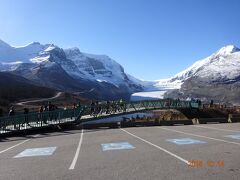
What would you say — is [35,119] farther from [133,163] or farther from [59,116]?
[133,163]

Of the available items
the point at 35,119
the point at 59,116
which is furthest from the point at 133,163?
the point at 59,116

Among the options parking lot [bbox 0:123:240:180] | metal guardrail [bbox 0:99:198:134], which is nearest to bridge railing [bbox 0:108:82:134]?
metal guardrail [bbox 0:99:198:134]

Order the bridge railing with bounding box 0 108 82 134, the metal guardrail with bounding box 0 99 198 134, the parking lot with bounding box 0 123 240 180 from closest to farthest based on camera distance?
1. the parking lot with bounding box 0 123 240 180
2. the bridge railing with bounding box 0 108 82 134
3. the metal guardrail with bounding box 0 99 198 134

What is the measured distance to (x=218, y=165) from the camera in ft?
34.2

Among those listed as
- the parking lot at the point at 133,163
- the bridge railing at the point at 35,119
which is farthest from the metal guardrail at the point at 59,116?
the parking lot at the point at 133,163

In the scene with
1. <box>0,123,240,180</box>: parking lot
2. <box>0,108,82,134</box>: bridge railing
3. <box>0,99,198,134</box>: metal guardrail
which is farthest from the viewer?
<box>0,99,198,134</box>: metal guardrail

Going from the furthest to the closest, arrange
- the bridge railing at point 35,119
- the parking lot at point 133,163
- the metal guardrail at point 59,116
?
the metal guardrail at point 59,116 < the bridge railing at point 35,119 < the parking lot at point 133,163

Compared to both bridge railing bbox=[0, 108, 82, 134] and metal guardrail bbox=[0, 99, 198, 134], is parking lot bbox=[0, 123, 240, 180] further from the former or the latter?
metal guardrail bbox=[0, 99, 198, 134]

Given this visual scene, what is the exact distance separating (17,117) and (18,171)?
63.5ft

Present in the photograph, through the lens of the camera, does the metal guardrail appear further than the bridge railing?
Yes

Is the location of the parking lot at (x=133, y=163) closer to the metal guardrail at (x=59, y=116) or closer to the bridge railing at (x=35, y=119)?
the bridge railing at (x=35, y=119)

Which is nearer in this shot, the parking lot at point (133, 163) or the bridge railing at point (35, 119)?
the parking lot at point (133, 163)

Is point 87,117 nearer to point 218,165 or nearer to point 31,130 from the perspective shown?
point 31,130

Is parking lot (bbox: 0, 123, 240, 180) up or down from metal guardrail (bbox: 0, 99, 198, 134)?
down
